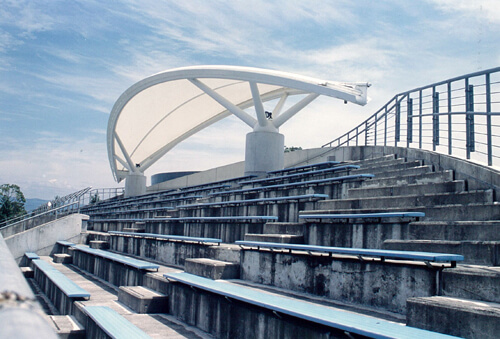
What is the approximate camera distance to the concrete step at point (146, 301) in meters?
6.52

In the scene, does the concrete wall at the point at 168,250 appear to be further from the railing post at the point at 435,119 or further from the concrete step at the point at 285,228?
the railing post at the point at 435,119

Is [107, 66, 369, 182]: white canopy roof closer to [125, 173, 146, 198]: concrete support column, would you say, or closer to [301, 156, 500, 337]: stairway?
[125, 173, 146, 198]: concrete support column

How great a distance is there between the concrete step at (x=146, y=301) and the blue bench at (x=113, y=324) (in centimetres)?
64

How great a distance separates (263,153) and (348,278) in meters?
10.8

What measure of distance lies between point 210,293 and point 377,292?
2134 mm

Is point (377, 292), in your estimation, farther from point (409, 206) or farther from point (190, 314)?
point (190, 314)

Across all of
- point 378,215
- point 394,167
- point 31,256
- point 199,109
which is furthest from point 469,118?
point 199,109

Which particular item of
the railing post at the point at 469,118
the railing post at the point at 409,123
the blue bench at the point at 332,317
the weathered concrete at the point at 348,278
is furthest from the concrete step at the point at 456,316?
the railing post at the point at 409,123

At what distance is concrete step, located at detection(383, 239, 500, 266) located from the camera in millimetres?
4469

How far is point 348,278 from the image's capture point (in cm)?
498

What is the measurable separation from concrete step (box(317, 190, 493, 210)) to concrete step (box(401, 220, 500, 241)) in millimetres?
892

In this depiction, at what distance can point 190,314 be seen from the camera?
6.07 metres

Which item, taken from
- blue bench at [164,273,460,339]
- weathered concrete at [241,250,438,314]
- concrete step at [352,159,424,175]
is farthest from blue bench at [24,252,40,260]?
blue bench at [164,273,460,339]

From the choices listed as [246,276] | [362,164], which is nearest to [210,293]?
[246,276]
